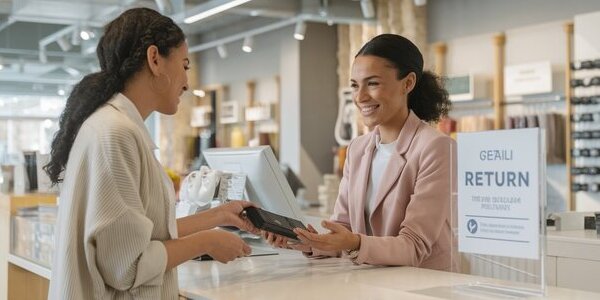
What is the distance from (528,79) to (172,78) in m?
5.65

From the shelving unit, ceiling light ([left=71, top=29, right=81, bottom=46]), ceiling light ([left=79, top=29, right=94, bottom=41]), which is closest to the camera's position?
the shelving unit

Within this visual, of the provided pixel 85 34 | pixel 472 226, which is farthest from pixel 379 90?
pixel 85 34

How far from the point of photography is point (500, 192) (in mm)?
1946

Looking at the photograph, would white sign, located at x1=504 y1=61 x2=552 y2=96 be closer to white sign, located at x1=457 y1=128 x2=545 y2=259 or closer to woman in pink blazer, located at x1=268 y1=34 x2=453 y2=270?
woman in pink blazer, located at x1=268 y1=34 x2=453 y2=270

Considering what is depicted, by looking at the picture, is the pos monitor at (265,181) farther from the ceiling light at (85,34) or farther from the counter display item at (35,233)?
the ceiling light at (85,34)

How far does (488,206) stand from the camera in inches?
77.8

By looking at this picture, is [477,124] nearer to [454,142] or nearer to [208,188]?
[208,188]

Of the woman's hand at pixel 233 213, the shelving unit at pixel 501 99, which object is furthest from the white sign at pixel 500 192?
the shelving unit at pixel 501 99

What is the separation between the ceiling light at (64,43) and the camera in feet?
27.1

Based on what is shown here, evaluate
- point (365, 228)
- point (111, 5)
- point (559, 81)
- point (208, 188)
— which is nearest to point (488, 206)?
point (365, 228)

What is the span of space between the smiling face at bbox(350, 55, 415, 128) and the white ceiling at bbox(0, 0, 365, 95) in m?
5.18

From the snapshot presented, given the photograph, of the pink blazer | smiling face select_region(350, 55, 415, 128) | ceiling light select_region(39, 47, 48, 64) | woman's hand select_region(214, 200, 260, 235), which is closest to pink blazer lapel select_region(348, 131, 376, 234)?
the pink blazer

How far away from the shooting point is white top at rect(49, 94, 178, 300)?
6.01ft

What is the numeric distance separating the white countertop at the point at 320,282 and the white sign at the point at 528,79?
16.1 ft
